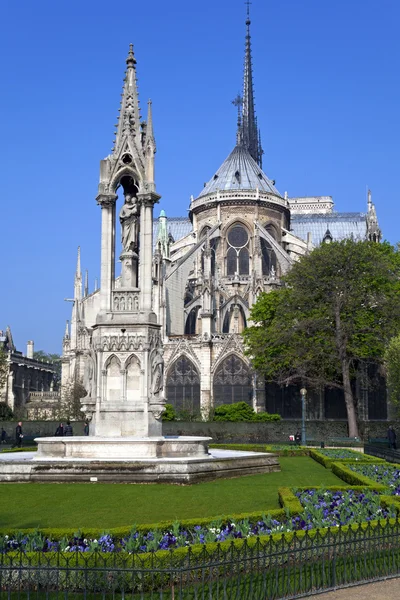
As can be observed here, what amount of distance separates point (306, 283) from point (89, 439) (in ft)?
105

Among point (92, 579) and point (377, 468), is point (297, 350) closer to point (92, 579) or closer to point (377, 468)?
point (377, 468)

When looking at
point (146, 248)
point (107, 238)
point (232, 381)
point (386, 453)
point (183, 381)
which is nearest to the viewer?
point (146, 248)

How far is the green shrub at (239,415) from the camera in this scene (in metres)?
51.3

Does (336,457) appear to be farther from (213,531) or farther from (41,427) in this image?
(41,427)

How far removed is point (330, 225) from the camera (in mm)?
100500

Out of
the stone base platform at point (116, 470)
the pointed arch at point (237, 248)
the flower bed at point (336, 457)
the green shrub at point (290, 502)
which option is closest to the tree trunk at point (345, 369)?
the flower bed at point (336, 457)

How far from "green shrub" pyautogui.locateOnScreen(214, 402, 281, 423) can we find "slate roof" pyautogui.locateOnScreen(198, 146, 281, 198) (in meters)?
30.9

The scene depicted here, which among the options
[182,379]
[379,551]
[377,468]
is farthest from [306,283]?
[379,551]

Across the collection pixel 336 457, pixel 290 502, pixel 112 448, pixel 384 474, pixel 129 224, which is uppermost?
pixel 129 224

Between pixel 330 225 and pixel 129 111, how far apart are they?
80908 millimetres

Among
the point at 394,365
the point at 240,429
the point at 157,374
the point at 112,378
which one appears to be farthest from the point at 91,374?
the point at 240,429

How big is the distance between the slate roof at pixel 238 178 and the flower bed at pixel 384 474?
194 feet

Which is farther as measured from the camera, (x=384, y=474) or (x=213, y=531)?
(x=384, y=474)

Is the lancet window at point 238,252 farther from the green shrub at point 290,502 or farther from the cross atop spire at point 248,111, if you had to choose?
the green shrub at point 290,502
